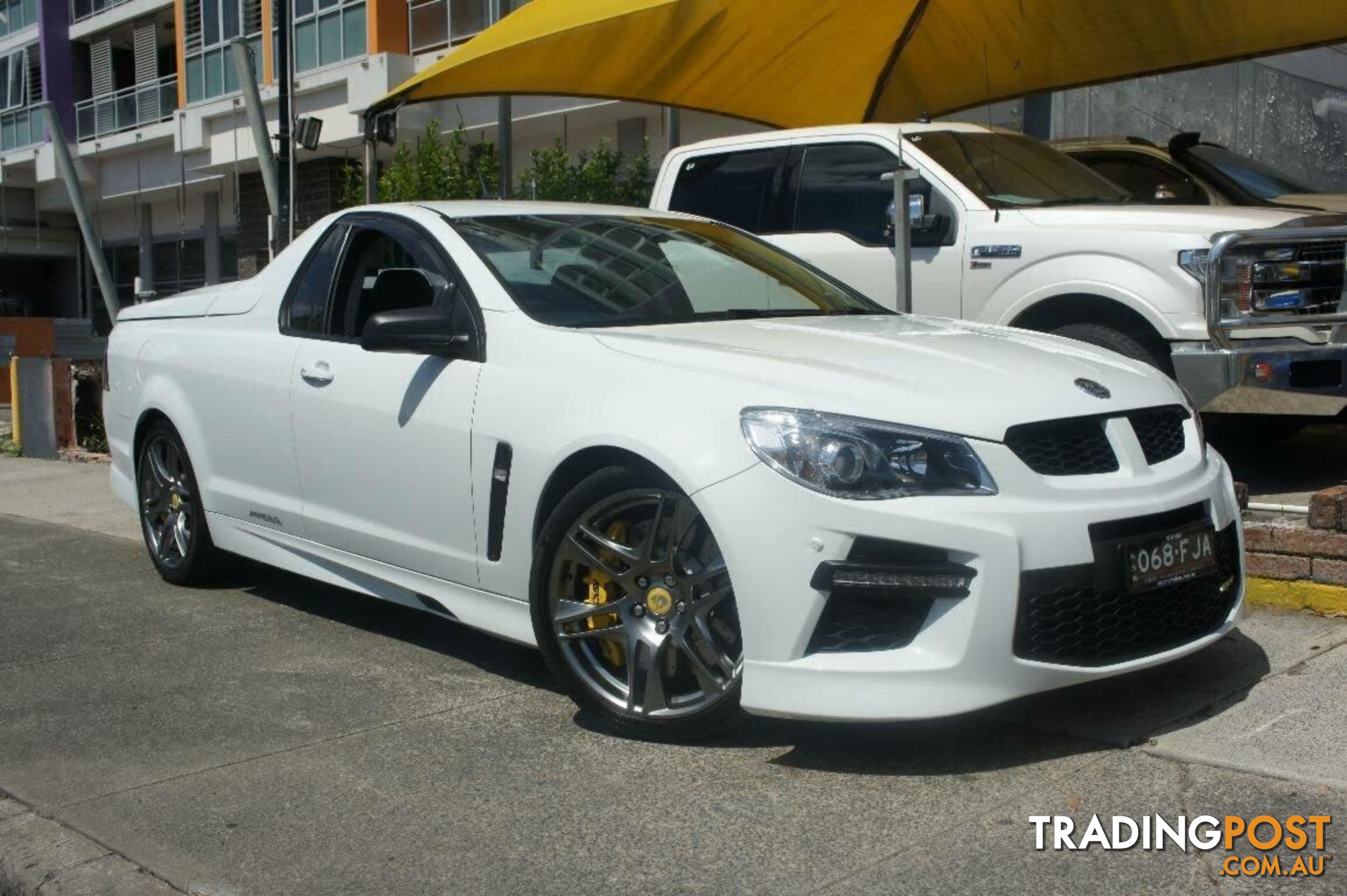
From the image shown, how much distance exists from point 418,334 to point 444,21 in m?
17.2

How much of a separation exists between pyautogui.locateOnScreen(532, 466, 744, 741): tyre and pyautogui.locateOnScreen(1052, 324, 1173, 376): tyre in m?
3.04

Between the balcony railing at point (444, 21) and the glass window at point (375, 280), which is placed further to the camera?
the balcony railing at point (444, 21)

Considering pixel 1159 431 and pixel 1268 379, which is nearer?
pixel 1159 431

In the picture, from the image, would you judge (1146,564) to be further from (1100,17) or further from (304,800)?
(1100,17)

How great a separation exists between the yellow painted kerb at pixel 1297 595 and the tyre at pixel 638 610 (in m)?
2.12

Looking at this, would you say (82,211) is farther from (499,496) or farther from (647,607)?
(647,607)

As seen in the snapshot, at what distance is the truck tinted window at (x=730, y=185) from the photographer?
8.55 meters

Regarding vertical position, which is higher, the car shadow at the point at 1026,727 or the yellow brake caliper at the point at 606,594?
the yellow brake caliper at the point at 606,594

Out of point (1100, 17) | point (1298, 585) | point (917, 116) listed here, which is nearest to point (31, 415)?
point (917, 116)

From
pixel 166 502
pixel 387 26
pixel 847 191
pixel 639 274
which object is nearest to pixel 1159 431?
pixel 639 274

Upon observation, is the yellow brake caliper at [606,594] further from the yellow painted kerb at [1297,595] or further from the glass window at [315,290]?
the yellow painted kerb at [1297,595]

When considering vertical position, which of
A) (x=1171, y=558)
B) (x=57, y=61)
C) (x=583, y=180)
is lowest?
(x=1171, y=558)

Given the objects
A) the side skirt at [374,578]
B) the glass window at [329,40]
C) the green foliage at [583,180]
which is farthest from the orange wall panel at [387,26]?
the side skirt at [374,578]

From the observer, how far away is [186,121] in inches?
1060
